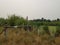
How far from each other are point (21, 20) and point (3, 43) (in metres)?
7.53

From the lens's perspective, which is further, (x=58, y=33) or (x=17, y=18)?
(x=17, y=18)

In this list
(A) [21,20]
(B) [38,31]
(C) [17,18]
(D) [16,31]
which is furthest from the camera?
(C) [17,18]

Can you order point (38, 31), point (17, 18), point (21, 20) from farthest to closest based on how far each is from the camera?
point (17, 18) → point (21, 20) → point (38, 31)

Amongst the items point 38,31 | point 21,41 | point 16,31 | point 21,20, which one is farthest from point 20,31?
point 21,20

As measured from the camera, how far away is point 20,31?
34.6 feet

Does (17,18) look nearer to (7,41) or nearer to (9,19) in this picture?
(9,19)

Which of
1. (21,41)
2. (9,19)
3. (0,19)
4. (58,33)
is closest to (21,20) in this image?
(9,19)

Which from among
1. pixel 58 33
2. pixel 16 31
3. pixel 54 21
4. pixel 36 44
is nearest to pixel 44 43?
pixel 36 44

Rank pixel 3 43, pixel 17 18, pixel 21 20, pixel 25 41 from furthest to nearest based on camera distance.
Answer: pixel 17 18
pixel 21 20
pixel 25 41
pixel 3 43

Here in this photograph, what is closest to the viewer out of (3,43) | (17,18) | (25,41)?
(3,43)

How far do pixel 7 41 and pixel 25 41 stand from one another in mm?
774

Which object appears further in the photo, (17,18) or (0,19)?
(0,19)

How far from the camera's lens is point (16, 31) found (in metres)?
10.4

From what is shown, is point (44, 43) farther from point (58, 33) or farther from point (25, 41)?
point (58, 33)
